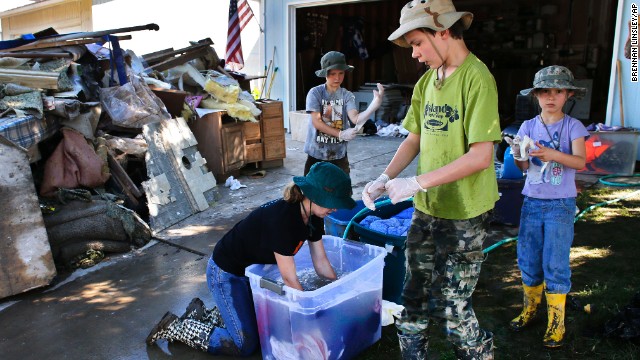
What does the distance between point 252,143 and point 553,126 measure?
5005mm

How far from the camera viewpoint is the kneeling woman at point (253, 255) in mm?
2461

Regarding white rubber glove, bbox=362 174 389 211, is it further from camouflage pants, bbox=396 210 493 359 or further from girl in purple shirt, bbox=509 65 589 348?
girl in purple shirt, bbox=509 65 589 348

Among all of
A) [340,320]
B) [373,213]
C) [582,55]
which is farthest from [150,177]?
[582,55]

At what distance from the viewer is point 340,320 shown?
2.60 m

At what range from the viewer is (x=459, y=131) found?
2.07m

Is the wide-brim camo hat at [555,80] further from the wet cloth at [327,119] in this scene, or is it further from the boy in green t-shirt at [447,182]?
the wet cloth at [327,119]

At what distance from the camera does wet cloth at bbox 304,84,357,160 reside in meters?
4.20

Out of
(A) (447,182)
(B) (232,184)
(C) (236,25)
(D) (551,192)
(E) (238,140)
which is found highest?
(C) (236,25)

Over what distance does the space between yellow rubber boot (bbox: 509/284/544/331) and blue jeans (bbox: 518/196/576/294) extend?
0.06 meters

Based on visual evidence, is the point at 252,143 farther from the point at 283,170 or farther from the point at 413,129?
the point at 413,129

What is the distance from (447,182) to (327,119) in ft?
7.66

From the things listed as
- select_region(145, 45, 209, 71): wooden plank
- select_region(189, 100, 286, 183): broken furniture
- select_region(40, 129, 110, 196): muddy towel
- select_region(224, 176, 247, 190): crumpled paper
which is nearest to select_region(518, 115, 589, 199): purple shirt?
select_region(40, 129, 110, 196): muddy towel

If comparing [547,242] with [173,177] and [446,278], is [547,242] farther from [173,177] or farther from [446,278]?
[173,177]

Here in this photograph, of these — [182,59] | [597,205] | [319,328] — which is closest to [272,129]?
[182,59]
